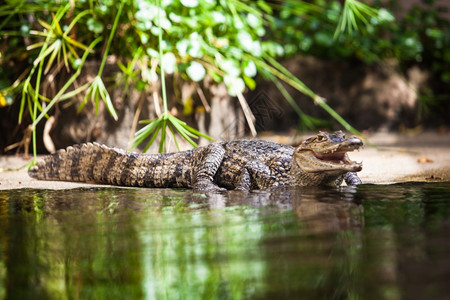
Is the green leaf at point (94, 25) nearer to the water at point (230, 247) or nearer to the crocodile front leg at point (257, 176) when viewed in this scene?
the crocodile front leg at point (257, 176)

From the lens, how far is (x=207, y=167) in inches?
164

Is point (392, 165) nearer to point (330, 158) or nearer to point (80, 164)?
point (330, 158)

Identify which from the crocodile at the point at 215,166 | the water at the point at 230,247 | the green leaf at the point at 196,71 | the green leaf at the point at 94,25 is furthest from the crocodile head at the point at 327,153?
the green leaf at the point at 94,25

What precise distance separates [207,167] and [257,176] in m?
0.38

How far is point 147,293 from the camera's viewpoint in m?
1.64

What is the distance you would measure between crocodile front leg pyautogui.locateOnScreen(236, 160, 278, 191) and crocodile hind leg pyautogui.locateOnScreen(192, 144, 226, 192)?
0.21 metres

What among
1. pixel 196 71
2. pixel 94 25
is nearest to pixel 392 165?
pixel 196 71

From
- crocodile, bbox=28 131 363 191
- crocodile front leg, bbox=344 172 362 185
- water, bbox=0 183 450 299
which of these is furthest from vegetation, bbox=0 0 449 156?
water, bbox=0 183 450 299

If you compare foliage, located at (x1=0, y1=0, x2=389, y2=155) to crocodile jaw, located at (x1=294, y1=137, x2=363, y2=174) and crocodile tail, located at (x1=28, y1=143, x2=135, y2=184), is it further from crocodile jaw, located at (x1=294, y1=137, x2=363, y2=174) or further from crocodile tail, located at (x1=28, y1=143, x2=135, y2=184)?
crocodile jaw, located at (x1=294, y1=137, x2=363, y2=174)

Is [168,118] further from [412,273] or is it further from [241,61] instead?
[412,273]

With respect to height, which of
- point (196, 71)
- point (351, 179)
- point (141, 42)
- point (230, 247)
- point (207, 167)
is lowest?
point (230, 247)

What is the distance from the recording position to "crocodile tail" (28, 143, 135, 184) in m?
4.48

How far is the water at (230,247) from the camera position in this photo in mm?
1667

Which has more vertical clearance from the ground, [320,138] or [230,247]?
[320,138]
